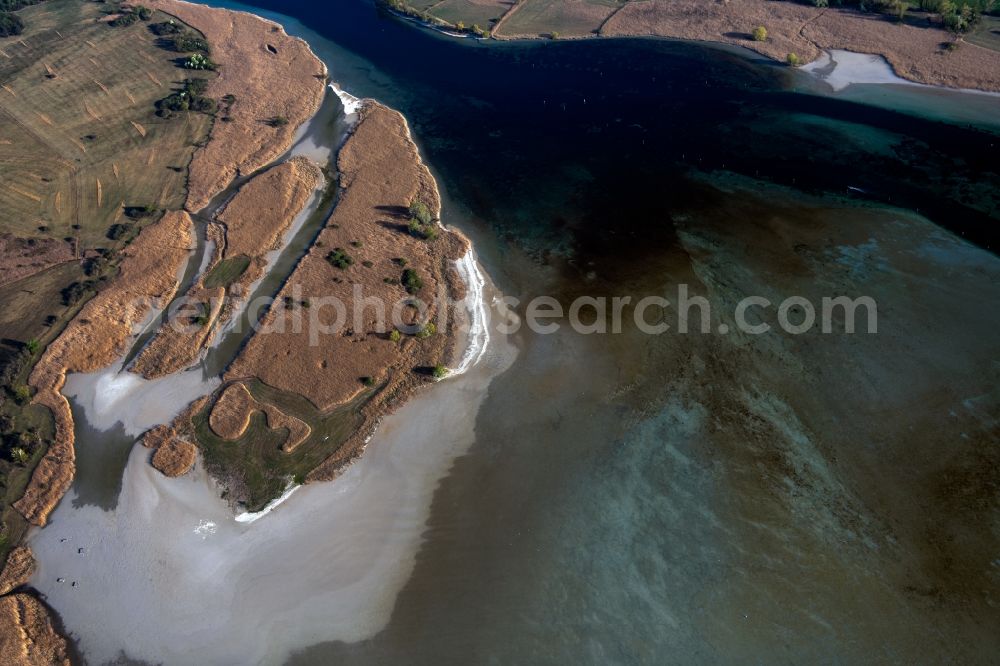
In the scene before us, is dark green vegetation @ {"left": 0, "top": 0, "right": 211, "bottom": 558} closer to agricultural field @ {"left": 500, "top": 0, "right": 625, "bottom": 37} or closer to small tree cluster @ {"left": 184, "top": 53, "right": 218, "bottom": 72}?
small tree cluster @ {"left": 184, "top": 53, "right": 218, "bottom": 72}

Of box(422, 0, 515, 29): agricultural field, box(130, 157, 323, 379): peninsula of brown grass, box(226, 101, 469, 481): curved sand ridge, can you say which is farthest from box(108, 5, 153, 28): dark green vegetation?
box(226, 101, 469, 481): curved sand ridge

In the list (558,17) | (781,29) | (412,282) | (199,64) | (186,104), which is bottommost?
(412,282)

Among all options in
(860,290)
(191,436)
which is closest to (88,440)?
(191,436)

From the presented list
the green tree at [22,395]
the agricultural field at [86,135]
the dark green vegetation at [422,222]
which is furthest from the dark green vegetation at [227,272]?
the dark green vegetation at [422,222]

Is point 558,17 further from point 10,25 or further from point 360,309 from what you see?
point 10,25

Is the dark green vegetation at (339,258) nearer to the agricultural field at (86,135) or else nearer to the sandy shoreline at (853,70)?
the agricultural field at (86,135)

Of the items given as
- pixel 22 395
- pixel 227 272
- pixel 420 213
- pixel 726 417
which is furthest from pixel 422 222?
pixel 22 395
